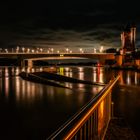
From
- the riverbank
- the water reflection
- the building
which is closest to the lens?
the riverbank

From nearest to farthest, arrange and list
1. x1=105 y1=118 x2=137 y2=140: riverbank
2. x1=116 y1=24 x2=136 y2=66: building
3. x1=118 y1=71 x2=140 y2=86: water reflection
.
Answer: x1=105 y1=118 x2=137 y2=140: riverbank, x1=118 y1=71 x2=140 y2=86: water reflection, x1=116 y1=24 x2=136 y2=66: building

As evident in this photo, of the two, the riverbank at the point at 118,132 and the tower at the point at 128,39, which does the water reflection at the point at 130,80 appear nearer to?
the riverbank at the point at 118,132

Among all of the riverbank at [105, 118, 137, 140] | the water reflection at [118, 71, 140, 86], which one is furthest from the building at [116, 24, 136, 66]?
the riverbank at [105, 118, 137, 140]

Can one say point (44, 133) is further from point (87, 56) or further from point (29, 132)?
point (87, 56)

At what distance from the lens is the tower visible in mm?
134875

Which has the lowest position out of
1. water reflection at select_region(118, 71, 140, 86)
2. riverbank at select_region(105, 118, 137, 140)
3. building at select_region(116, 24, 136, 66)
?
water reflection at select_region(118, 71, 140, 86)

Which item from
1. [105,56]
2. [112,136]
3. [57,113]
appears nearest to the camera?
[112,136]

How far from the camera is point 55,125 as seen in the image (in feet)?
31.0

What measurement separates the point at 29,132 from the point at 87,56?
101m

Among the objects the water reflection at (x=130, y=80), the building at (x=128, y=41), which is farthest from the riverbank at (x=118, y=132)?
the building at (x=128, y=41)

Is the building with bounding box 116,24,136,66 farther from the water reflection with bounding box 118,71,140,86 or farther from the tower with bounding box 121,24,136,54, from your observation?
the water reflection with bounding box 118,71,140,86

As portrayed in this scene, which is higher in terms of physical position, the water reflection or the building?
the building

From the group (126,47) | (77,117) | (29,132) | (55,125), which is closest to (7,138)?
(29,132)

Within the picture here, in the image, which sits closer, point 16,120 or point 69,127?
point 69,127
